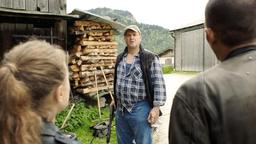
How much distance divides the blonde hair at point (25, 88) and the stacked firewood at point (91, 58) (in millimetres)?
9327

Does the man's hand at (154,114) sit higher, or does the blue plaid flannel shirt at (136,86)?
the blue plaid flannel shirt at (136,86)

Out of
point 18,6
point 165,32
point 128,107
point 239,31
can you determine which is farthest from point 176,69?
point 165,32

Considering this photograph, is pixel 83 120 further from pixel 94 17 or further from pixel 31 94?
pixel 31 94

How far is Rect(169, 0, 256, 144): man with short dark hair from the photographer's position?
2000 mm

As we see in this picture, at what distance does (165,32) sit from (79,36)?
201ft

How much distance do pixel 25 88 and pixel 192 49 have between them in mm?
30932

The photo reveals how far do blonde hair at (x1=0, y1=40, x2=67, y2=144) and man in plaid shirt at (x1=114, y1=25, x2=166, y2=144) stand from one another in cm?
298

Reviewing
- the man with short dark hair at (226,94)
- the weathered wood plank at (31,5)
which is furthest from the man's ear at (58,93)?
the weathered wood plank at (31,5)

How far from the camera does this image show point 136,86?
199 inches

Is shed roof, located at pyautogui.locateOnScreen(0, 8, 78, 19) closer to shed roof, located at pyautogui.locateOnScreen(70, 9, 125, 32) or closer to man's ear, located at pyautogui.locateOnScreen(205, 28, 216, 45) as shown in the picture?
shed roof, located at pyautogui.locateOnScreen(70, 9, 125, 32)

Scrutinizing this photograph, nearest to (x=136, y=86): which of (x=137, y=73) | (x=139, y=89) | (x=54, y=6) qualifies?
(x=139, y=89)

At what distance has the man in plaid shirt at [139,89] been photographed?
5051mm

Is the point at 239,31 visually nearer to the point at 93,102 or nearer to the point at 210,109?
the point at 210,109

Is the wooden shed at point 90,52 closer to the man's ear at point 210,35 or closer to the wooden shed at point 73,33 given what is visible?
the wooden shed at point 73,33
